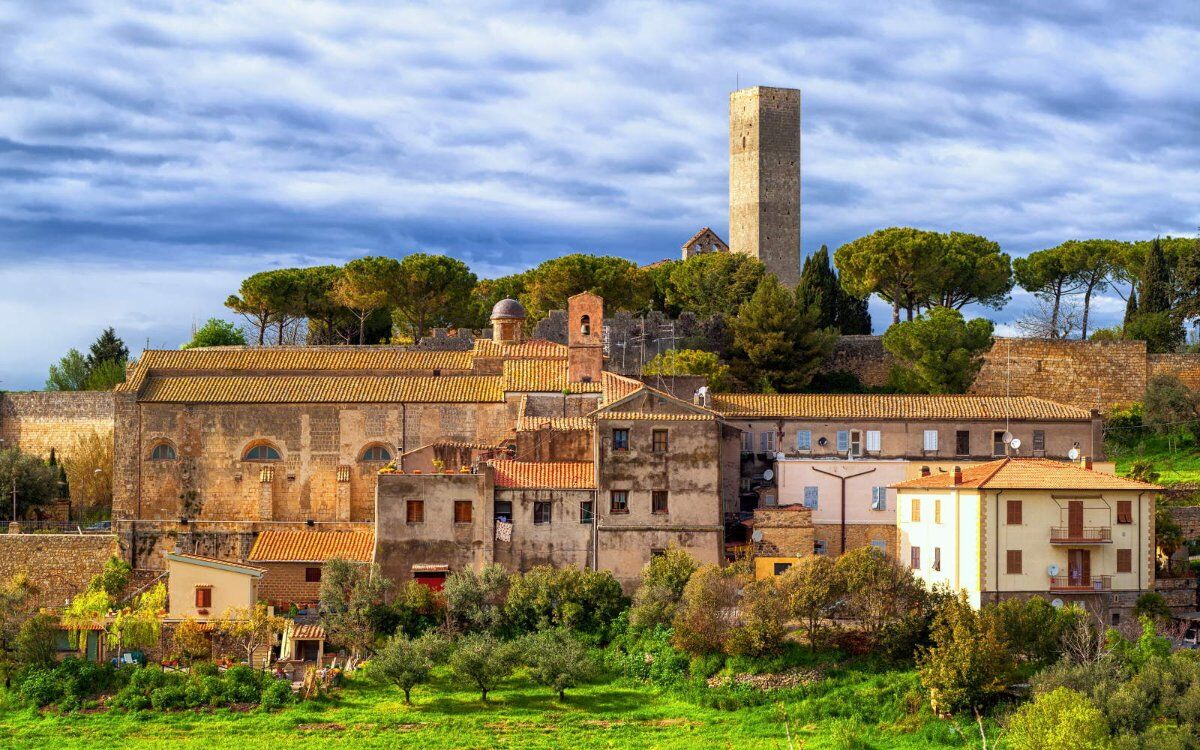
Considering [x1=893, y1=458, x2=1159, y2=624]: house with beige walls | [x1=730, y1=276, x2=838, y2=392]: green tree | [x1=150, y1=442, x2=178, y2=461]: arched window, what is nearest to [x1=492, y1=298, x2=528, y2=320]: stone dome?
[x1=730, y1=276, x2=838, y2=392]: green tree

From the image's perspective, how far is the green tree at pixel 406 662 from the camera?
39875 mm

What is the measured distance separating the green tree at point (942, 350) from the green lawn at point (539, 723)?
2089cm

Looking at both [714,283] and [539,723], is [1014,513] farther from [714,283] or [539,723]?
[714,283]

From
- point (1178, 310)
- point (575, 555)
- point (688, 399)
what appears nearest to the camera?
point (575, 555)

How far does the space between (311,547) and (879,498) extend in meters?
16.3

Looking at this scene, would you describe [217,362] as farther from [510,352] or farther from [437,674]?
[437,674]

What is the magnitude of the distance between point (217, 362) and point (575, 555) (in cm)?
1540

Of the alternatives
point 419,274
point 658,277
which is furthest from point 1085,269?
point 419,274

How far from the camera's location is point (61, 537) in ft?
161

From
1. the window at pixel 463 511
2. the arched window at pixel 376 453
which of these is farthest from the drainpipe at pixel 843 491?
the arched window at pixel 376 453

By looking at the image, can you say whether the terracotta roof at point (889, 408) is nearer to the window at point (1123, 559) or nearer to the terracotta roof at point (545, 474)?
the terracotta roof at point (545, 474)

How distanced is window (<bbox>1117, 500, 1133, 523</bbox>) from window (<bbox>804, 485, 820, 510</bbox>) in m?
9.38

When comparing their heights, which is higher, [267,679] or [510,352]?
[510,352]

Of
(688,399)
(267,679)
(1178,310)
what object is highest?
(1178,310)
